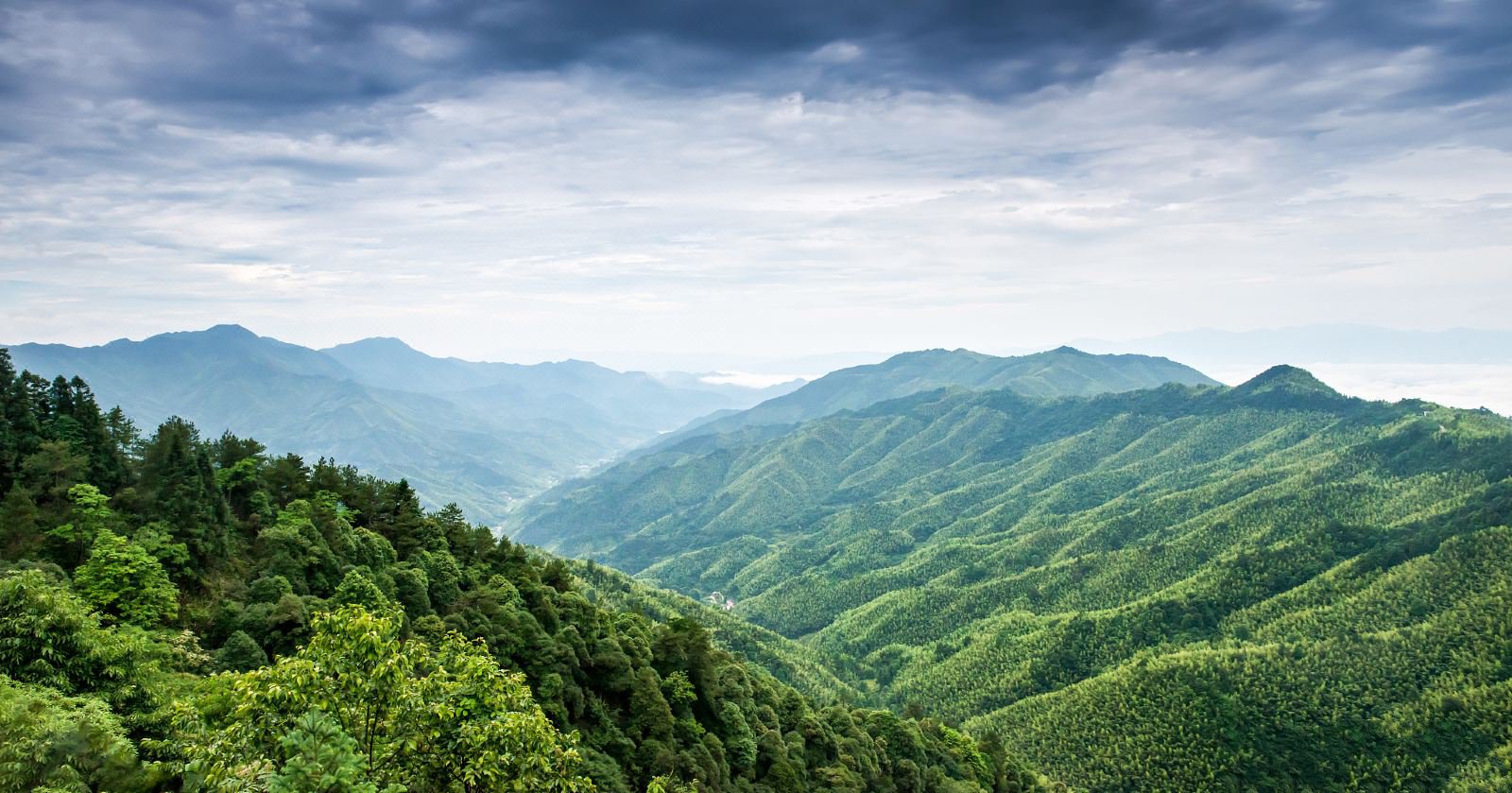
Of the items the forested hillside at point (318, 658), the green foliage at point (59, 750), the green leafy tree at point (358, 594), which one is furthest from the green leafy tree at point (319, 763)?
the green leafy tree at point (358, 594)

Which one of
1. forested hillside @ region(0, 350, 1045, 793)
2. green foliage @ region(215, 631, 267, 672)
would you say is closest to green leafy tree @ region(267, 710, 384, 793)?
forested hillside @ region(0, 350, 1045, 793)

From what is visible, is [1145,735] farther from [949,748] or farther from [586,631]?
[586,631]

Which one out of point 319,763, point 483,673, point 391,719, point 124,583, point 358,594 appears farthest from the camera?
point 358,594

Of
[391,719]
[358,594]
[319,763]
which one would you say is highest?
[319,763]

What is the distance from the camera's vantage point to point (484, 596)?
56.8 metres

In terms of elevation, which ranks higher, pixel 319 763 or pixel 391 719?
pixel 319 763

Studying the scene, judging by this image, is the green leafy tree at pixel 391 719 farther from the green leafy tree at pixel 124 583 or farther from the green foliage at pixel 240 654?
the green leafy tree at pixel 124 583

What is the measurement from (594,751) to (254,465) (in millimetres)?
42272

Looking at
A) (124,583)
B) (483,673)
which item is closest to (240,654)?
(124,583)

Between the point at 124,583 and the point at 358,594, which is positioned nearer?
the point at 124,583

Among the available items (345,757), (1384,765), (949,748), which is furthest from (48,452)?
(1384,765)

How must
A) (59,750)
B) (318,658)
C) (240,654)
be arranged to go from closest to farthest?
(318,658)
(59,750)
(240,654)

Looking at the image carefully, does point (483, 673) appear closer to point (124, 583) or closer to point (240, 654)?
point (240, 654)

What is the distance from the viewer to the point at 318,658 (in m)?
21.5
